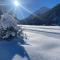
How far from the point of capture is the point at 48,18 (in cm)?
831

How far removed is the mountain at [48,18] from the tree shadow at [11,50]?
116 inches

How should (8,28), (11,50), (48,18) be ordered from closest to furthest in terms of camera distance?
(11,50)
(8,28)
(48,18)

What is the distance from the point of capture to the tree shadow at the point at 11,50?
12.8ft

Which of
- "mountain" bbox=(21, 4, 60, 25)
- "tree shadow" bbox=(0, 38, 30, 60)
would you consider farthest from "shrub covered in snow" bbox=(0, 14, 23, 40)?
"mountain" bbox=(21, 4, 60, 25)

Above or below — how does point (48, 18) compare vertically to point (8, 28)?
above

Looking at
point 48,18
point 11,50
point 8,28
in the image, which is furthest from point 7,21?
point 48,18

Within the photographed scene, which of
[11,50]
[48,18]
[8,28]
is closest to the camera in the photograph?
[11,50]

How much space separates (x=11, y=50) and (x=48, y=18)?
4330 millimetres

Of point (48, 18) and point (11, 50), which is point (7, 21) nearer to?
point (11, 50)

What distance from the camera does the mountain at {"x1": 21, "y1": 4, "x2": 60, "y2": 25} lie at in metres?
8.01

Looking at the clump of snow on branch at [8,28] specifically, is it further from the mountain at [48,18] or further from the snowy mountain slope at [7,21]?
the mountain at [48,18]

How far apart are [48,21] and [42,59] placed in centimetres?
522

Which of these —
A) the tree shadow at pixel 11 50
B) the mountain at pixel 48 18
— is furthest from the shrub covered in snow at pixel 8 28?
the mountain at pixel 48 18

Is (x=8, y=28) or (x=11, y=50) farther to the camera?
(x=8, y=28)
